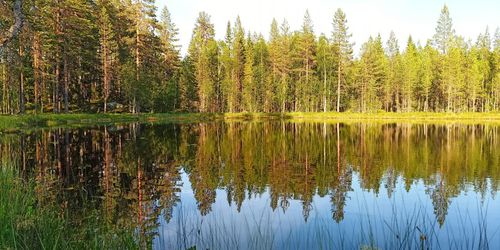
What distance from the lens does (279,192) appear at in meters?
13.4

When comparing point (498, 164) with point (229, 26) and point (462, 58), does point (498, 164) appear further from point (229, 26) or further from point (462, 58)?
point (229, 26)

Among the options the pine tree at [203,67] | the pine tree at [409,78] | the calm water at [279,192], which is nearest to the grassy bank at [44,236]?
the calm water at [279,192]

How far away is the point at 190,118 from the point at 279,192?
172 feet

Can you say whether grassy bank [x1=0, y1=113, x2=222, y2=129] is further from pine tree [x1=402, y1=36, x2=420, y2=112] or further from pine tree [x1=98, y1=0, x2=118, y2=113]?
pine tree [x1=402, y1=36, x2=420, y2=112]

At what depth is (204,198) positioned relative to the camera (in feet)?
41.5

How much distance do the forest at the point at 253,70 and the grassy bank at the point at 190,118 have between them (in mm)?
4597

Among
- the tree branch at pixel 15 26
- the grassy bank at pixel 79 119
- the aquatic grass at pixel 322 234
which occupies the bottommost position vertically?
the aquatic grass at pixel 322 234

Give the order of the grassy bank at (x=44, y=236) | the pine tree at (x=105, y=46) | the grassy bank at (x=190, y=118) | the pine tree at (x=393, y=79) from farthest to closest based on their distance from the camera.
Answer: the pine tree at (x=393, y=79) → the pine tree at (x=105, y=46) → the grassy bank at (x=190, y=118) → the grassy bank at (x=44, y=236)

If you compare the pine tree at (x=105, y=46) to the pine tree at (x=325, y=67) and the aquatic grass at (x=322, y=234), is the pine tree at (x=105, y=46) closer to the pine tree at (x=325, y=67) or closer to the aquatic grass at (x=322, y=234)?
the pine tree at (x=325, y=67)

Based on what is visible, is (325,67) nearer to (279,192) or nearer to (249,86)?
(249,86)

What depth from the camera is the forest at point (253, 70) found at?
2415 inches

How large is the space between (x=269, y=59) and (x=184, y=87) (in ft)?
78.2

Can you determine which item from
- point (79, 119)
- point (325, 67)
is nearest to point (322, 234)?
point (79, 119)

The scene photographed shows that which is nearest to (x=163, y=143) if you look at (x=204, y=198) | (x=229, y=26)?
(x=204, y=198)
